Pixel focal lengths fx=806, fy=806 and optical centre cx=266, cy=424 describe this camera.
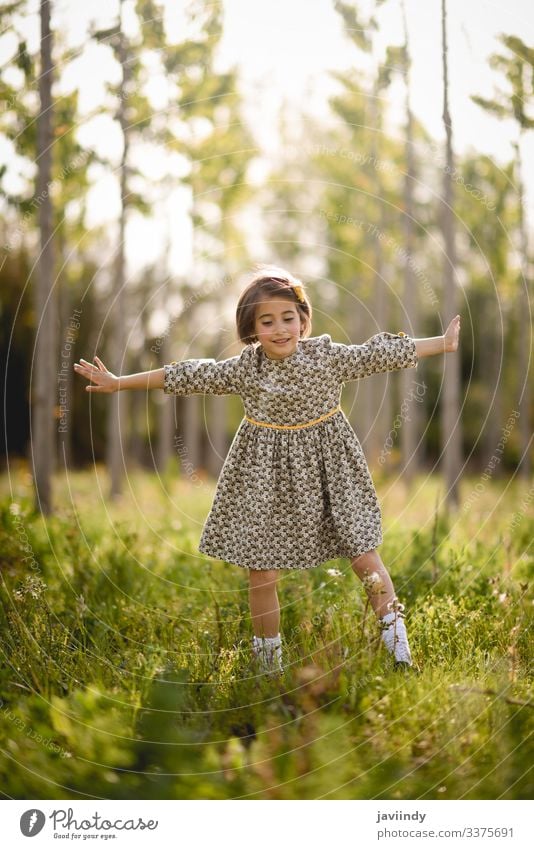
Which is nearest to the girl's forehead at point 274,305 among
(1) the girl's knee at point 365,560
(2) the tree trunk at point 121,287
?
(1) the girl's knee at point 365,560

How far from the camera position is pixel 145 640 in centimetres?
332

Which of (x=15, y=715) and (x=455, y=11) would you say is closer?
(x=15, y=715)

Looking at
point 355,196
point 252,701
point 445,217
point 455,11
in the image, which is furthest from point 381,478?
point 252,701

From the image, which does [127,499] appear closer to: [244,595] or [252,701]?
[244,595]

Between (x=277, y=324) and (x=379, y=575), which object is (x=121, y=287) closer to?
(x=277, y=324)

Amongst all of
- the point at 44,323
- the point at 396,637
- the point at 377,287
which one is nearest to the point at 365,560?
the point at 396,637

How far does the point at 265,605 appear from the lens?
10.2 feet

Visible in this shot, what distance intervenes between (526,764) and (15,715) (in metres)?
1.65

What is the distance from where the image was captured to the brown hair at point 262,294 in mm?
3074

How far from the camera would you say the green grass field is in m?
2.39

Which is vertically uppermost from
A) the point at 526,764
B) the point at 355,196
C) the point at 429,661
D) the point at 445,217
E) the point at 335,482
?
the point at 355,196

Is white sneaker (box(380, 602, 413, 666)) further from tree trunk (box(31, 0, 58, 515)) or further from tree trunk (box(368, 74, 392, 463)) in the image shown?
tree trunk (box(31, 0, 58, 515))

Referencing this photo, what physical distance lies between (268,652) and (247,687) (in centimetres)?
33

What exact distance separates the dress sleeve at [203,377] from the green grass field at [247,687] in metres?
0.94
